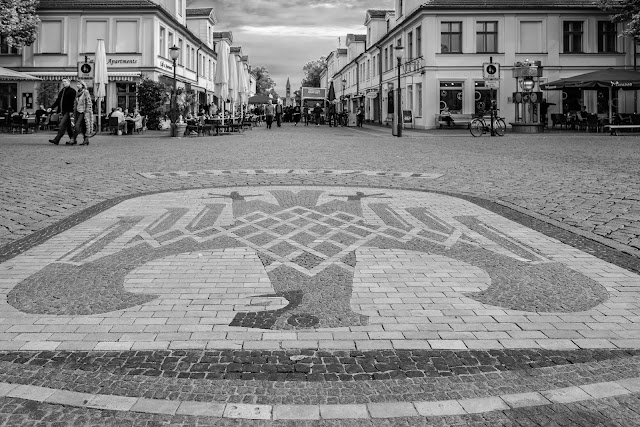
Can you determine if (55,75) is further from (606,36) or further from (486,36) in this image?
(606,36)

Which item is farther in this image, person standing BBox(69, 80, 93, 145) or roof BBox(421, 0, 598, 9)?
roof BBox(421, 0, 598, 9)

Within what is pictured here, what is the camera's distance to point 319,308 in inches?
177

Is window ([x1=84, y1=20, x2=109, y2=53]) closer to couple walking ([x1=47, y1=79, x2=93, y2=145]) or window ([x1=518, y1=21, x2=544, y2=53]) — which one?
couple walking ([x1=47, y1=79, x2=93, y2=145])

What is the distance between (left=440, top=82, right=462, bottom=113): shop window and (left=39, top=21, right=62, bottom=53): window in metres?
25.1

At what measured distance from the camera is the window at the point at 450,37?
Answer: 140 feet

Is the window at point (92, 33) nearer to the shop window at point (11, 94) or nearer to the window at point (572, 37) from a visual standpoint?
the shop window at point (11, 94)

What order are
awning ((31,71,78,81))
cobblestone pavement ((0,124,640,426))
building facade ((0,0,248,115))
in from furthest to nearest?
building facade ((0,0,248,115)), awning ((31,71,78,81)), cobblestone pavement ((0,124,640,426))

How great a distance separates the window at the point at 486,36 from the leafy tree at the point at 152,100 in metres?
20.1

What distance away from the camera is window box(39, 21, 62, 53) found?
4297 centimetres

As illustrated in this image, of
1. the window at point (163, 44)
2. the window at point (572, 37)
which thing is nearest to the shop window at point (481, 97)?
the window at point (572, 37)

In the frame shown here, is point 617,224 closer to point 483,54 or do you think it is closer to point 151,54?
point 483,54

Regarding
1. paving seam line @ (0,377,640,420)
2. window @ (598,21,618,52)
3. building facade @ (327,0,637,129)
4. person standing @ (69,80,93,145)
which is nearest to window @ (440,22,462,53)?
building facade @ (327,0,637,129)

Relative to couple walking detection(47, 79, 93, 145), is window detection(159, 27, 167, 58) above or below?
above

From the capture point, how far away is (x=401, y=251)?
6.32m
